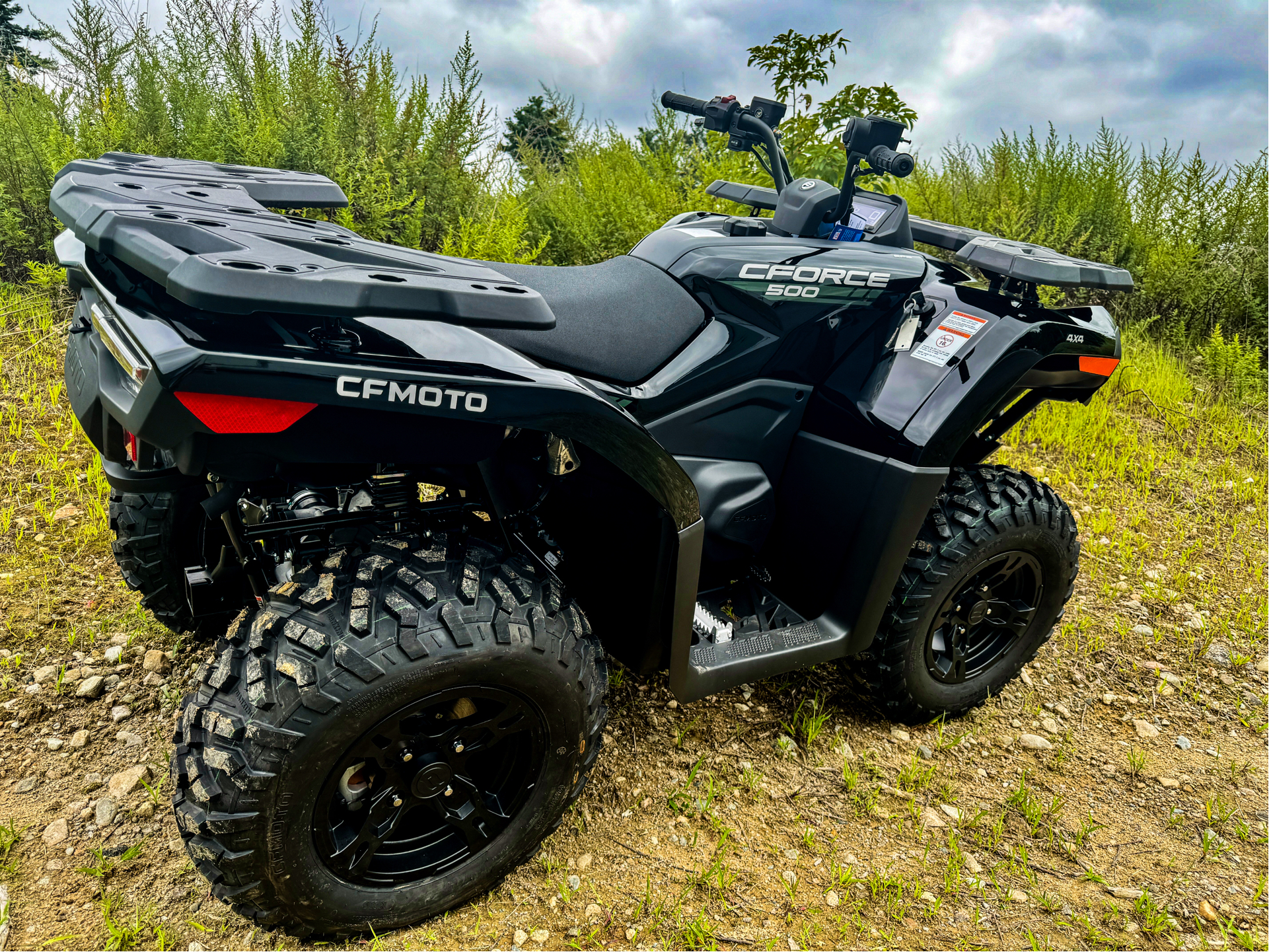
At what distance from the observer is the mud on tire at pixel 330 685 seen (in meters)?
1.38

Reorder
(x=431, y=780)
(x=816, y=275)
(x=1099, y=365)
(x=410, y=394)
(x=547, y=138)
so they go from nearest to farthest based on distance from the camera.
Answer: (x=410, y=394), (x=431, y=780), (x=816, y=275), (x=1099, y=365), (x=547, y=138)

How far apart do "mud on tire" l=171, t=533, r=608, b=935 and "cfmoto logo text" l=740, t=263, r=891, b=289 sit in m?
0.87

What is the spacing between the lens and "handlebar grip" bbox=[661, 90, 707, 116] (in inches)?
98.0

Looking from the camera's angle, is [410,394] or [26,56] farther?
[26,56]

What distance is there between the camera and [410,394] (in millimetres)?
1270

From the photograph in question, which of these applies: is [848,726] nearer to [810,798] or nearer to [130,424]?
[810,798]

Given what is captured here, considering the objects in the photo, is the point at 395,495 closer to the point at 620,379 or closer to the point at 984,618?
the point at 620,379

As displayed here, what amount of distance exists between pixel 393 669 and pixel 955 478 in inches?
65.6

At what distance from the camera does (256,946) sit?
1.63 m

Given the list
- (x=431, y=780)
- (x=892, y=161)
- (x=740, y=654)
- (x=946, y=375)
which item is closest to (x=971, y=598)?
(x=946, y=375)

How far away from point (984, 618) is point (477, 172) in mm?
4281

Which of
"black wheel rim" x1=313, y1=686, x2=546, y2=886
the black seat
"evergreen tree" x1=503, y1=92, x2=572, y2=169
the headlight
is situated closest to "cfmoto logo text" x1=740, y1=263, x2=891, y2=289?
the black seat

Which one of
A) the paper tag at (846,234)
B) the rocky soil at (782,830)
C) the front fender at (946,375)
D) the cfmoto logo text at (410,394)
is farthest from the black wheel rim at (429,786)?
the paper tag at (846,234)

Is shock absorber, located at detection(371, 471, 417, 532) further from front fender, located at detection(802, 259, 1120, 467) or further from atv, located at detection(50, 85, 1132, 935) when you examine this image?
front fender, located at detection(802, 259, 1120, 467)
